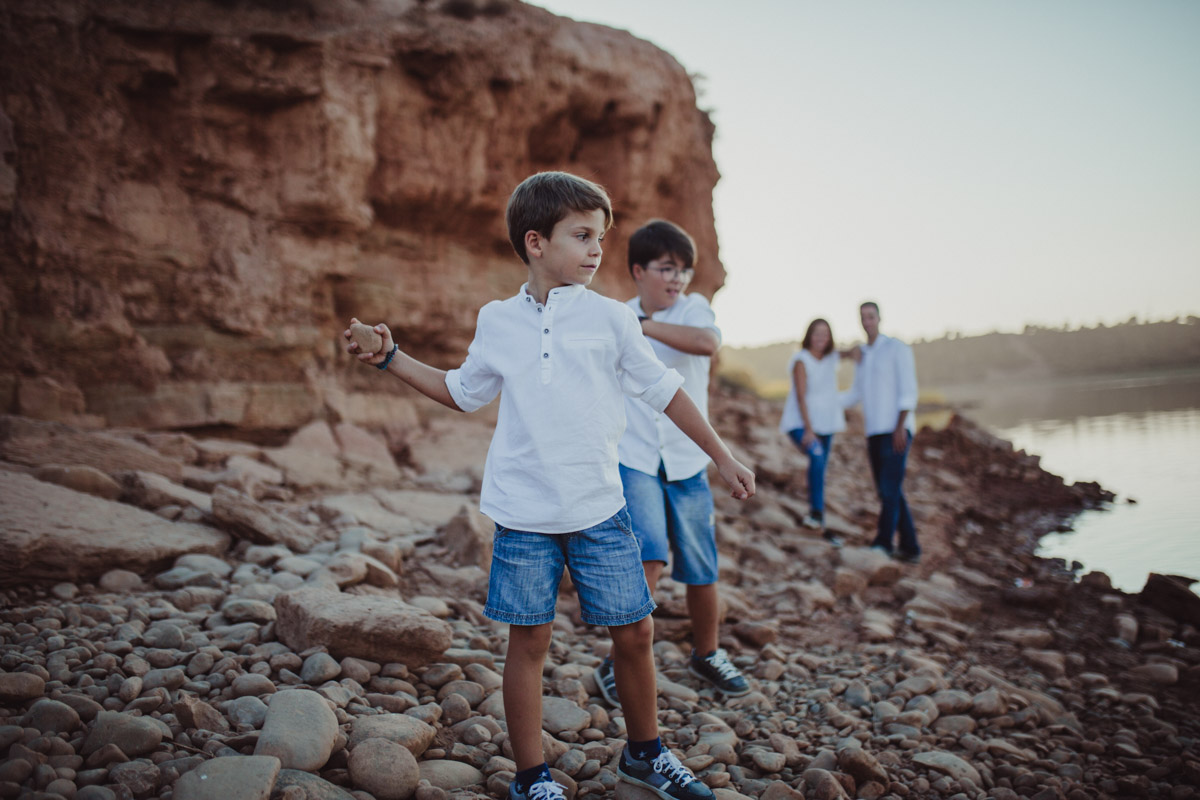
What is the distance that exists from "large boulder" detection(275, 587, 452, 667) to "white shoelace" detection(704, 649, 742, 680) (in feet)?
3.76

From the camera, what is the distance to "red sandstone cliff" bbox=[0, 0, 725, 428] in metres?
6.04

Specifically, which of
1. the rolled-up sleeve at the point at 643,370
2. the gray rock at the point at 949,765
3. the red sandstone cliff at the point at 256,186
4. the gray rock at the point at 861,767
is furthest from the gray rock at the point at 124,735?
the red sandstone cliff at the point at 256,186

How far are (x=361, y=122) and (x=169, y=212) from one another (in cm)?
211

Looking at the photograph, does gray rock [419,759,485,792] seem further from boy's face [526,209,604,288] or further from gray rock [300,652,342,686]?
boy's face [526,209,604,288]

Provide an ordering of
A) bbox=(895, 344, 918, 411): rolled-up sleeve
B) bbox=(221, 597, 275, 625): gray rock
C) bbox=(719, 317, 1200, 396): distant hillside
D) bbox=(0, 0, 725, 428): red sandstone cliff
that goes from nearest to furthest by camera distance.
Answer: bbox=(221, 597, 275, 625): gray rock < bbox=(895, 344, 918, 411): rolled-up sleeve < bbox=(0, 0, 725, 428): red sandstone cliff < bbox=(719, 317, 1200, 396): distant hillside

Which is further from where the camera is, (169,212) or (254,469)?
(169,212)

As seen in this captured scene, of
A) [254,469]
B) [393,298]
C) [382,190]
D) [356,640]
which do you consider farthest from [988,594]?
[382,190]

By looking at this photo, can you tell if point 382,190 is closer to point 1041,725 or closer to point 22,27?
point 22,27

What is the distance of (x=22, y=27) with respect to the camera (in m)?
5.97

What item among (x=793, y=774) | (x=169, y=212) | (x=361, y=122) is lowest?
(x=793, y=774)

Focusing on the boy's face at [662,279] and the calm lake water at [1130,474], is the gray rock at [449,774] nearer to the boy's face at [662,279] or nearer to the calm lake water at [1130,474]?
the boy's face at [662,279]

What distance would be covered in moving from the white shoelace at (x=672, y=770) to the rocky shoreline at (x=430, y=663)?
0.31ft

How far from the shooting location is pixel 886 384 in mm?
5645

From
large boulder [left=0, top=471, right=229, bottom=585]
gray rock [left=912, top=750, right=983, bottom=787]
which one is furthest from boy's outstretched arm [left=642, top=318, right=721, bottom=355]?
large boulder [left=0, top=471, right=229, bottom=585]
